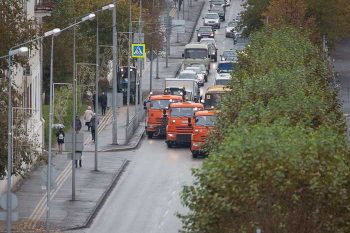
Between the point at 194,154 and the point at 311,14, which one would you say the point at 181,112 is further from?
the point at 311,14

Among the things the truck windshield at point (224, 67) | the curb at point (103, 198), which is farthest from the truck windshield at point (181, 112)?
the truck windshield at point (224, 67)

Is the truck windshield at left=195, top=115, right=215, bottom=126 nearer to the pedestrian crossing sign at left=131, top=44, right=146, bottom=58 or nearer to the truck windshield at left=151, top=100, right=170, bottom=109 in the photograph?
the truck windshield at left=151, top=100, right=170, bottom=109

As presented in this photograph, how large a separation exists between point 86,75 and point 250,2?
27.1m

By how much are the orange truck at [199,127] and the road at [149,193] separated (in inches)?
20.7

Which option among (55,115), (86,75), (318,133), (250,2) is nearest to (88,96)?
(86,75)

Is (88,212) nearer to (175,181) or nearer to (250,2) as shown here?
(175,181)

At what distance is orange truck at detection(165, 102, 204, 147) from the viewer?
8238 centimetres

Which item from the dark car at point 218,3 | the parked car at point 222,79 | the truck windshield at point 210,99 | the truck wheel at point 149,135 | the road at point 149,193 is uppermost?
the dark car at point 218,3

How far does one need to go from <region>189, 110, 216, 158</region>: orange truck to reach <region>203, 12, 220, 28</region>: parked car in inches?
2321

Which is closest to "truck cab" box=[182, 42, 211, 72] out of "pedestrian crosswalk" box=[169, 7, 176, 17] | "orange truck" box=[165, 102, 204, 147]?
"pedestrian crosswalk" box=[169, 7, 176, 17]

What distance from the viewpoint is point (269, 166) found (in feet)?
124

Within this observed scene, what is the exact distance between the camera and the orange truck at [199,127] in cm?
7844

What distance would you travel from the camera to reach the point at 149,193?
68.0 meters

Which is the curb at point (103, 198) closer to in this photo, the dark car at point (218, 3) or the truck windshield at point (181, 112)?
the truck windshield at point (181, 112)
